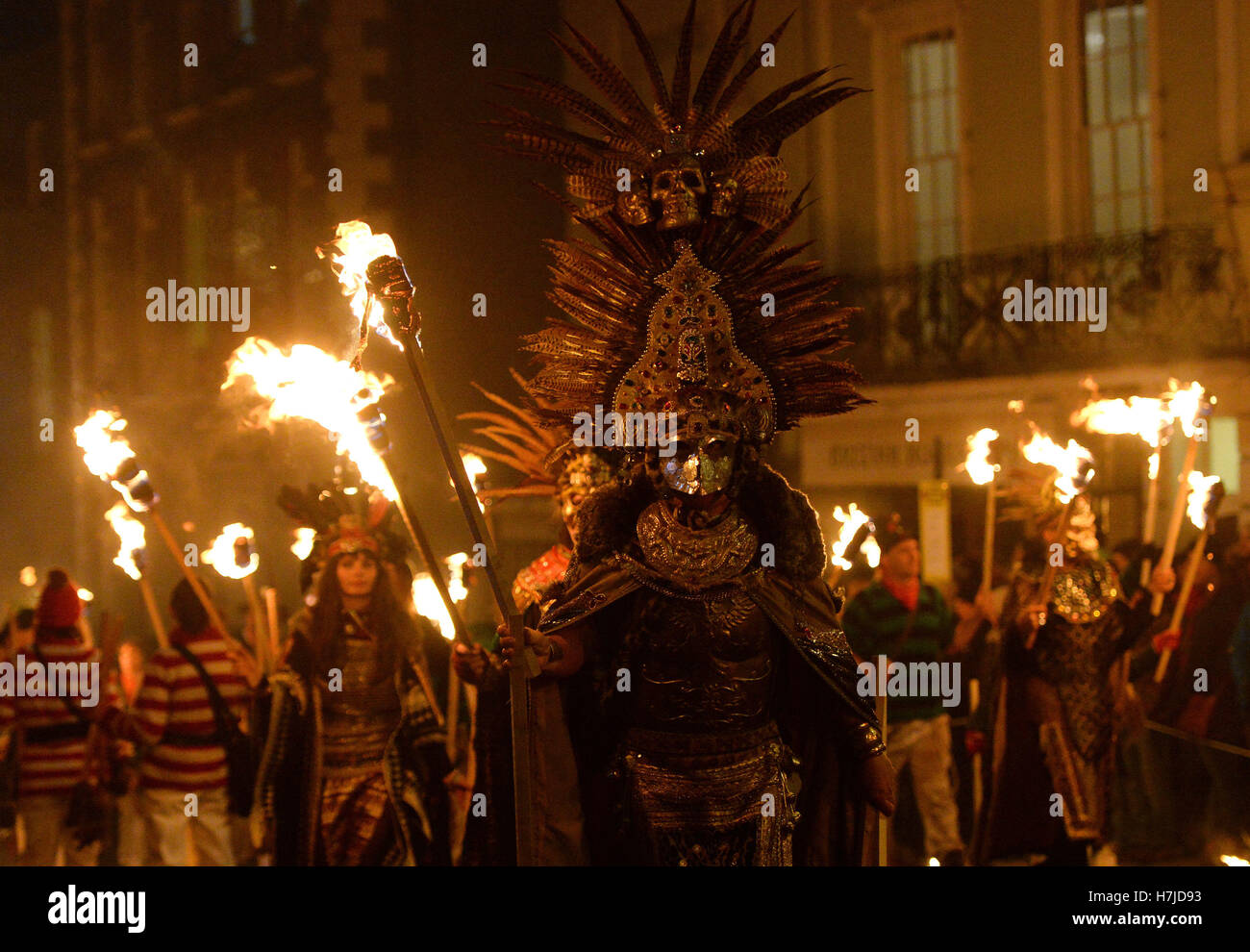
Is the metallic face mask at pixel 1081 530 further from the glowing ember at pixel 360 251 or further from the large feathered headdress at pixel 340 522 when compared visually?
the glowing ember at pixel 360 251

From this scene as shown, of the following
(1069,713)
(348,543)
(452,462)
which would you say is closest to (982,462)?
(1069,713)

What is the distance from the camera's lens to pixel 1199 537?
7086 millimetres

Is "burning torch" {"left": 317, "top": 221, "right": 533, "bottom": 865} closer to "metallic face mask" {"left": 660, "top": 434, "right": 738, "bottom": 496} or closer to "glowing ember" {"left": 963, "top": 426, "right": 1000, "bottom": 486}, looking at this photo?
"metallic face mask" {"left": 660, "top": 434, "right": 738, "bottom": 496}

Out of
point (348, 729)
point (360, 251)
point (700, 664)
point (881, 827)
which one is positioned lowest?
point (881, 827)

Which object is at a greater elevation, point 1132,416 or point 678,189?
point 678,189

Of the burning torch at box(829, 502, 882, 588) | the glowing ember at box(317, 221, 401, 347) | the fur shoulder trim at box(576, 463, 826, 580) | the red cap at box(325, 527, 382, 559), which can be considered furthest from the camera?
the red cap at box(325, 527, 382, 559)

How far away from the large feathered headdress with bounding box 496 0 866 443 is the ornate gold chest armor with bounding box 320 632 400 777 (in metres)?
2.14

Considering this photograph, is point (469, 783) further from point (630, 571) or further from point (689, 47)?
point (689, 47)

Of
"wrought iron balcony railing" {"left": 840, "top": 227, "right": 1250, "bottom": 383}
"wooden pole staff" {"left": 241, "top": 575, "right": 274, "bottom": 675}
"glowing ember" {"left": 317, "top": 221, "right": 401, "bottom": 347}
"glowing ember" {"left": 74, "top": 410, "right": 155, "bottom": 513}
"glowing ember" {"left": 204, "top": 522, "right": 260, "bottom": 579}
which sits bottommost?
"wooden pole staff" {"left": 241, "top": 575, "right": 274, "bottom": 675}

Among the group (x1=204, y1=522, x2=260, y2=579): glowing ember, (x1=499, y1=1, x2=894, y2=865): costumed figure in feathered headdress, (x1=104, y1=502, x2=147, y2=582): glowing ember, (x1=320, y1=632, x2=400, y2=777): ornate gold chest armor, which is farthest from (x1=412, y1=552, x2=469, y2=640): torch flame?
(x1=499, y1=1, x2=894, y2=865): costumed figure in feathered headdress

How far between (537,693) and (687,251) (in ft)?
4.62

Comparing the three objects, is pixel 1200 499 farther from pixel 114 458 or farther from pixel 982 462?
pixel 114 458

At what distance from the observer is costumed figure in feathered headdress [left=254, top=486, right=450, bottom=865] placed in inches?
222

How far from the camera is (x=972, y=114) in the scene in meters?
9.76
